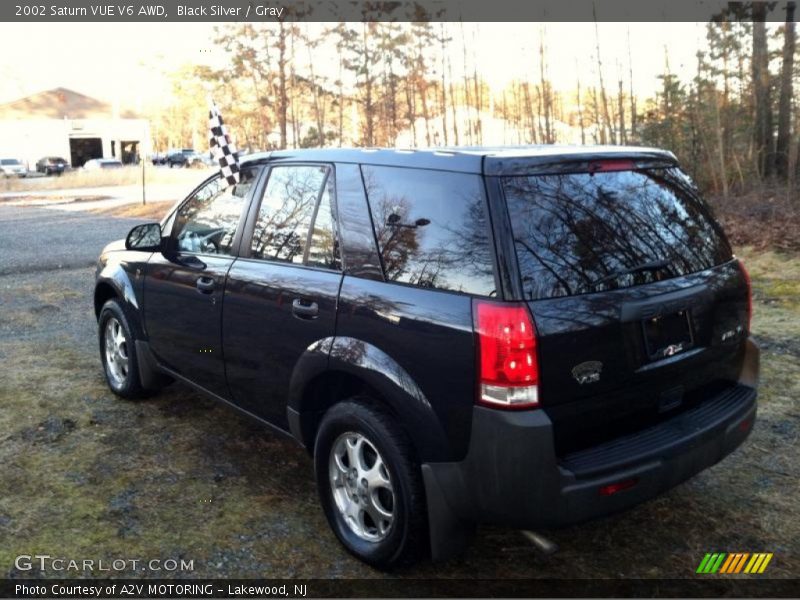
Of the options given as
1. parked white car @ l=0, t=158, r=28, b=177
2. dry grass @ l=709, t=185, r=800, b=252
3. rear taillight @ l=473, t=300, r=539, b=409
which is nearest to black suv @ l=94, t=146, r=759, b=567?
rear taillight @ l=473, t=300, r=539, b=409

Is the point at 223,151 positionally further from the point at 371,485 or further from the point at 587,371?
the point at 587,371

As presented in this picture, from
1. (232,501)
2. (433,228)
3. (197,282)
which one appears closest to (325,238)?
(433,228)

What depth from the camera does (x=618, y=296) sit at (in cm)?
280

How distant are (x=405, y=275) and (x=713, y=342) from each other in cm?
137

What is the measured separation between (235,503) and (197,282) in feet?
4.06

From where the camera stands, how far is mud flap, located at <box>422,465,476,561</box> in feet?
9.17

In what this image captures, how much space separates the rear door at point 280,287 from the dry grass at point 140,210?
18.2 metres

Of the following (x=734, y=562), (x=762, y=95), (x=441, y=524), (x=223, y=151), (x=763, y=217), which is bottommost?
(x=734, y=562)

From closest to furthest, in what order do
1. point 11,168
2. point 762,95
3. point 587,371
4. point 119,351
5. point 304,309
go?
point 587,371
point 304,309
point 119,351
point 762,95
point 11,168

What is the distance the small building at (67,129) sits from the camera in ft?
209

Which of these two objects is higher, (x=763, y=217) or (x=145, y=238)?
(x=145, y=238)

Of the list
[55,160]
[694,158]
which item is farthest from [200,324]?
[55,160]

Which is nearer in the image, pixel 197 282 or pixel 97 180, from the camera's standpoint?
pixel 197 282

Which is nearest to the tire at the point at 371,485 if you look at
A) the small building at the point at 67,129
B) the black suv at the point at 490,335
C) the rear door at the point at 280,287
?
the black suv at the point at 490,335
